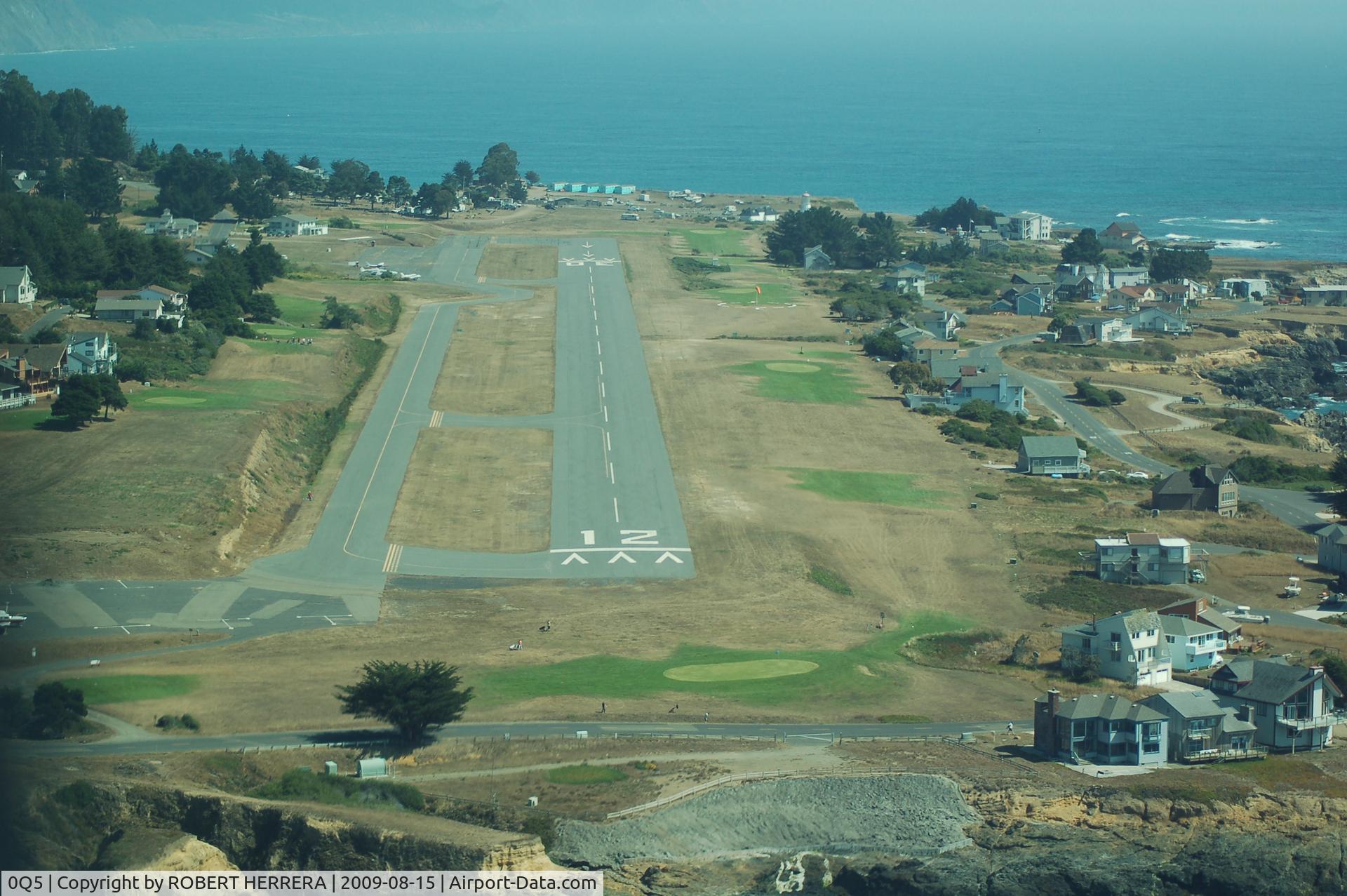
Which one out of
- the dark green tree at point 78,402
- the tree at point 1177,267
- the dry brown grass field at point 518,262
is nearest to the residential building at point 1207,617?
the dark green tree at point 78,402

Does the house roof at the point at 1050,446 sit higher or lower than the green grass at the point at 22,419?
lower

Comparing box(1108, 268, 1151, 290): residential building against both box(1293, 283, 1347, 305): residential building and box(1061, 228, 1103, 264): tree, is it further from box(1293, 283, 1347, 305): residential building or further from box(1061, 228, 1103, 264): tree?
box(1293, 283, 1347, 305): residential building

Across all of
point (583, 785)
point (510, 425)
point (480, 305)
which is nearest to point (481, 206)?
point (480, 305)

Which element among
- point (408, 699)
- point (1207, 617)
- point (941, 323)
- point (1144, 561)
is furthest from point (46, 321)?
point (1207, 617)

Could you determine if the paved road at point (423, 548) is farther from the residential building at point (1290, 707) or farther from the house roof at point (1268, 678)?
the residential building at point (1290, 707)

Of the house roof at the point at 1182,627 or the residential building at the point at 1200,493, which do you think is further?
the residential building at the point at 1200,493

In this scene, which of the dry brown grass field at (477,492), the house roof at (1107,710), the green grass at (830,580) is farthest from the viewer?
the dry brown grass field at (477,492)

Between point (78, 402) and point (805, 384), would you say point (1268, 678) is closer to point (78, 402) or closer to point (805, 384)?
point (805, 384)
